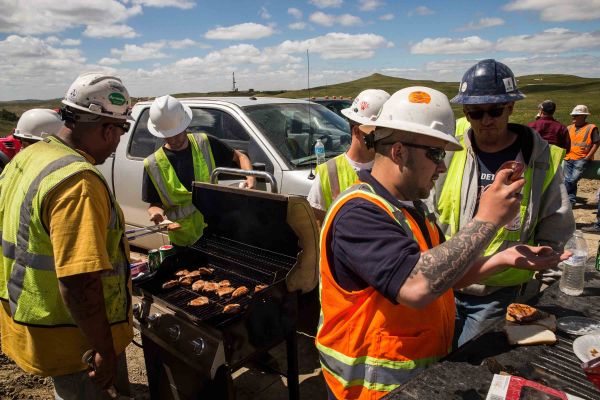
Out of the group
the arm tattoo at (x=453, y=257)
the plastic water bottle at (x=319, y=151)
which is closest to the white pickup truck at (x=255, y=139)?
the plastic water bottle at (x=319, y=151)

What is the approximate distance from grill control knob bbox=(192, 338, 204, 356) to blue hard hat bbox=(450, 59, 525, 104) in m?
2.09

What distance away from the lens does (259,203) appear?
264cm

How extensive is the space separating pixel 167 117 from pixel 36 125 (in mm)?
2307

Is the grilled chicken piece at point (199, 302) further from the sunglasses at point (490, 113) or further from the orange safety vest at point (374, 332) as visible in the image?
the sunglasses at point (490, 113)

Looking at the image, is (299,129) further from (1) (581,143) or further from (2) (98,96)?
(1) (581,143)

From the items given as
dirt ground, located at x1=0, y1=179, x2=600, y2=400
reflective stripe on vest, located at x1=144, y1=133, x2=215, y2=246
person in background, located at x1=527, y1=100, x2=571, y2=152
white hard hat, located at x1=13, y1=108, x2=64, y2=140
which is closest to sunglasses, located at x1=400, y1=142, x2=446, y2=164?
reflective stripe on vest, located at x1=144, y1=133, x2=215, y2=246

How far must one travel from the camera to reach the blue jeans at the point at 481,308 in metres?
2.37

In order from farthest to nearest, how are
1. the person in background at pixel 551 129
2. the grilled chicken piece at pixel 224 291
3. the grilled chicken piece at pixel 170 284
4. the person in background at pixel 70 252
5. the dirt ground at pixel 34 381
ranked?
the person in background at pixel 551 129 < the dirt ground at pixel 34 381 < the grilled chicken piece at pixel 170 284 < the grilled chicken piece at pixel 224 291 < the person in background at pixel 70 252

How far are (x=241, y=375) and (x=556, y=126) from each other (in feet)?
26.0

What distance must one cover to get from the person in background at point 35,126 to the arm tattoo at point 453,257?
16.2 ft

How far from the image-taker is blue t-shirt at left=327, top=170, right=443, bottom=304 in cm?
131

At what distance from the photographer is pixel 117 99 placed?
2.11 m

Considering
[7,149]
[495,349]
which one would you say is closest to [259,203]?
[495,349]

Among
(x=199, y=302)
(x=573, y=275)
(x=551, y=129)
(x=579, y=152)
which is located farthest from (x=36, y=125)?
(x=579, y=152)
